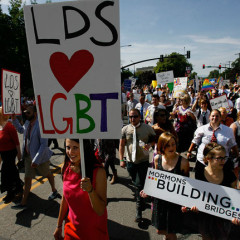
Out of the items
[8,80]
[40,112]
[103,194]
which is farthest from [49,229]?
[8,80]

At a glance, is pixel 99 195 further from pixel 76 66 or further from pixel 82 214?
pixel 76 66

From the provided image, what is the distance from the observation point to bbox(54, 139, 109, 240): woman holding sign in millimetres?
1864

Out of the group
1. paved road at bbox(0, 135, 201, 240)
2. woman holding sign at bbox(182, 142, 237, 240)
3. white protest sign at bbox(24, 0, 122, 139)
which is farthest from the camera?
→ paved road at bbox(0, 135, 201, 240)

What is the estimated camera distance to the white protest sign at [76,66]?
1526 millimetres

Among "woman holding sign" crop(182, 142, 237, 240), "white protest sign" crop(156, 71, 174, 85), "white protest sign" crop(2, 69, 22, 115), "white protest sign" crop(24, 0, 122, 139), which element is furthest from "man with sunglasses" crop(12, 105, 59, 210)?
"white protest sign" crop(156, 71, 174, 85)

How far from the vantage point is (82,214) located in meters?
1.93

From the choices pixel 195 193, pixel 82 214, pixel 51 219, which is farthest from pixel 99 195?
pixel 51 219

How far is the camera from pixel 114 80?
1578 millimetres

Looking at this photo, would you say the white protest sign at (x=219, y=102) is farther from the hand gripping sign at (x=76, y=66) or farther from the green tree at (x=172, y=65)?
the green tree at (x=172, y=65)

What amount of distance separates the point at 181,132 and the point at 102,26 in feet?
14.1

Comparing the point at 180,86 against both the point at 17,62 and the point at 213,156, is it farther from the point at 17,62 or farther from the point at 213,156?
the point at 17,62

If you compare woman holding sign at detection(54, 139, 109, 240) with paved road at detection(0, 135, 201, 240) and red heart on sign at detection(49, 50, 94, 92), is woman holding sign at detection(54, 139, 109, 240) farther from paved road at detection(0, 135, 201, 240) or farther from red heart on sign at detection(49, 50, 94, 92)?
paved road at detection(0, 135, 201, 240)

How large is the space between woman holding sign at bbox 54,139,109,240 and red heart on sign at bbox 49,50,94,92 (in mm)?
610

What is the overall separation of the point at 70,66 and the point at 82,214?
4.17ft
